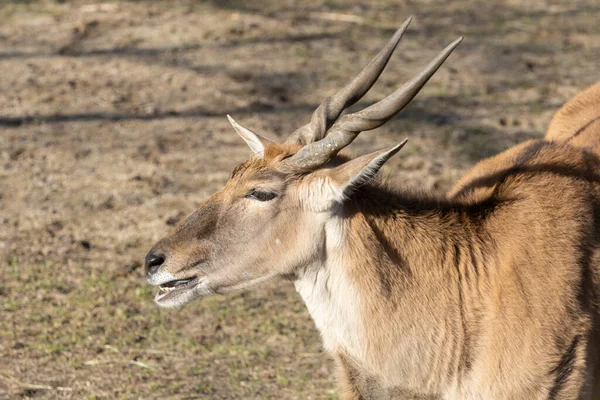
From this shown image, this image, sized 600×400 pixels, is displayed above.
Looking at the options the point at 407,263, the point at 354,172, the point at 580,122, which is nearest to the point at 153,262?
the point at 354,172

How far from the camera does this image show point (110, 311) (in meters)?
5.82

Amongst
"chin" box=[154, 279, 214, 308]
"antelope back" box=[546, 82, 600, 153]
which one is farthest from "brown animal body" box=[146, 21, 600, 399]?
"antelope back" box=[546, 82, 600, 153]

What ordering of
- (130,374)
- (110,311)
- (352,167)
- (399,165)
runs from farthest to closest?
(399,165), (110,311), (130,374), (352,167)

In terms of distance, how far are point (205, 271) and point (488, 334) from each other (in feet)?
4.09

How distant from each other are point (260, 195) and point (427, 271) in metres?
0.80

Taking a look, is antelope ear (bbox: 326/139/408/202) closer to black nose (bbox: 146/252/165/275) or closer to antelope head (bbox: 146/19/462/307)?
antelope head (bbox: 146/19/462/307)

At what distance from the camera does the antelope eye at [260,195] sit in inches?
157

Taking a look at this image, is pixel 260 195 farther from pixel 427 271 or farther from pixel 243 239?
pixel 427 271

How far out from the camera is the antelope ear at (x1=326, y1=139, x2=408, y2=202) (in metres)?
3.69

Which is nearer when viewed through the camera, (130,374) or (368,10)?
(130,374)

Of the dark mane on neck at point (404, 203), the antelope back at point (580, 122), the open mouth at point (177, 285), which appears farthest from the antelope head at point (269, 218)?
the antelope back at point (580, 122)

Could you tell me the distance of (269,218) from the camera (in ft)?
13.1

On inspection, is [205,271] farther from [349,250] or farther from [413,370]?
[413,370]

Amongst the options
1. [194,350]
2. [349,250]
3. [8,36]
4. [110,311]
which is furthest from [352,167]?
[8,36]
